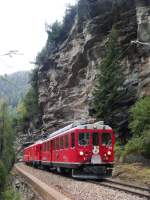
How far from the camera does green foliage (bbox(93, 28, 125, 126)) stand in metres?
38.2

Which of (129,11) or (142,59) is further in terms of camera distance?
(129,11)

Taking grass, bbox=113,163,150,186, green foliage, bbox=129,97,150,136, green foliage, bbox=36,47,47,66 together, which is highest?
green foliage, bbox=36,47,47,66

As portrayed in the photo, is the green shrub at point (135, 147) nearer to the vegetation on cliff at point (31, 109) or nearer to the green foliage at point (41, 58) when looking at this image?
the green foliage at point (41, 58)

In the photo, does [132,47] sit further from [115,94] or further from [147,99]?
[147,99]

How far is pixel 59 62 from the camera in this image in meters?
61.0

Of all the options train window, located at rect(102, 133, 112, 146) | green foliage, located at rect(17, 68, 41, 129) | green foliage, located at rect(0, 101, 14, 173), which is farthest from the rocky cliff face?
train window, located at rect(102, 133, 112, 146)

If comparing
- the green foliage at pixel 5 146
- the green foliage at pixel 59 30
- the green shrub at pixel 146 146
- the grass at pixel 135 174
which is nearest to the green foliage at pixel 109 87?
the green foliage at pixel 5 146

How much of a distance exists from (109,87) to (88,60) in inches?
543

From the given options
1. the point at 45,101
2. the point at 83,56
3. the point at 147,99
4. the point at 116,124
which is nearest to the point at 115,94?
the point at 116,124

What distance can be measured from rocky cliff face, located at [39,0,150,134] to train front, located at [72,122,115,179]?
1373cm

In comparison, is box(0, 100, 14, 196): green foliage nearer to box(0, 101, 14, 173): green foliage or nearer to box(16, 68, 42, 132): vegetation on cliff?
box(0, 101, 14, 173): green foliage

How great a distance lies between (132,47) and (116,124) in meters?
8.95

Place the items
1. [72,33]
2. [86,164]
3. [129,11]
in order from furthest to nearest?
[72,33] → [129,11] → [86,164]

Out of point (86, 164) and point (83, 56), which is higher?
point (83, 56)
